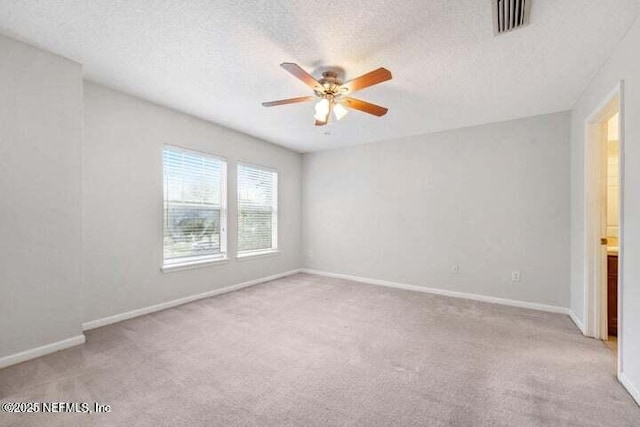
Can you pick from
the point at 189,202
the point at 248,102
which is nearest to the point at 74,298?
the point at 189,202

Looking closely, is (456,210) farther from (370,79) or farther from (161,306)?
(161,306)

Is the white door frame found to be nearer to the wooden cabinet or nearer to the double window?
the wooden cabinet

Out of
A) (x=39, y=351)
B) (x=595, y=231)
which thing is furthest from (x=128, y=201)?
(x=595, y=231)

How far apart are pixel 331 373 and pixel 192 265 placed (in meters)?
2.57

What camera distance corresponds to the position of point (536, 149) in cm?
362

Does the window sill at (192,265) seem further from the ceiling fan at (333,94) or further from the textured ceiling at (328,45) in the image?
the ceiling fan at (333,94)

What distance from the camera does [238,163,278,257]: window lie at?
4672mm

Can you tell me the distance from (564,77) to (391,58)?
175 cm

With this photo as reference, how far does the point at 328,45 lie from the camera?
2148 millimetres

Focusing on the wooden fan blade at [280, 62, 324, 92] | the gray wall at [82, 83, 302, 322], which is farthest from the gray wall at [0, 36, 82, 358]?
the wooden fan blade at [280, 62, 324, 92]

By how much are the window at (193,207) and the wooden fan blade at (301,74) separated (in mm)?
2331

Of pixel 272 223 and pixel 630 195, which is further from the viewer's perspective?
pixel 272 223

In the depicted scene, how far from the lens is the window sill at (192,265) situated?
140 inches

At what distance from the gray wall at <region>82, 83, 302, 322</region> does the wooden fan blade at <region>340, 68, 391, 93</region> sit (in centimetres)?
247
